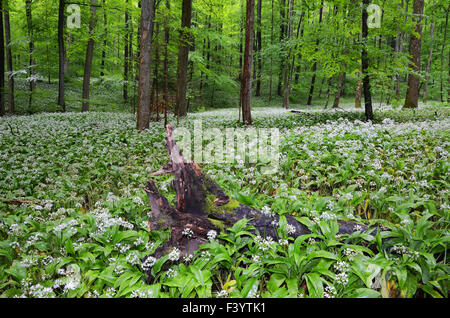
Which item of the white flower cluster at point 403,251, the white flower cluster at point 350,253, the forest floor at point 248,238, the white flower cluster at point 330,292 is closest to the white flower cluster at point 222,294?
the forest floor at point 248,238

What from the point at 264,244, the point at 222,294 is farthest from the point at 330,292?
the point at 222,294

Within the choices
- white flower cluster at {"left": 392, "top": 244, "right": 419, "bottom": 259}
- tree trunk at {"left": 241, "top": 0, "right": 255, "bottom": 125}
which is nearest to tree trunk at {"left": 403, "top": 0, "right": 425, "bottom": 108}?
tree trunk at {"left": 241, "top": 0, "right": 255, "bottom": 125}

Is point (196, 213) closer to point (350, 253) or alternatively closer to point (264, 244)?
point (264, 244)

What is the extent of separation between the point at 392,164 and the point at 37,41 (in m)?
21.7

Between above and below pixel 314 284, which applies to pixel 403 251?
above

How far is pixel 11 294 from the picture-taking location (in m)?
2.49

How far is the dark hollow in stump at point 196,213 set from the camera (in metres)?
3.22

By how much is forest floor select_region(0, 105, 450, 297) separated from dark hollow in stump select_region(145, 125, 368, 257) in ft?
0.47

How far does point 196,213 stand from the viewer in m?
3.59

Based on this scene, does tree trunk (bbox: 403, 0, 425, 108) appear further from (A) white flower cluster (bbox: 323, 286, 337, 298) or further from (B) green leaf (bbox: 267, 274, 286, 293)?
(B) green leaf (bbox: 267, 274, 286, 293)

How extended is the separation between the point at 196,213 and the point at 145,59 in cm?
808

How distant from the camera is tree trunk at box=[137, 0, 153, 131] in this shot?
9523 millimetres

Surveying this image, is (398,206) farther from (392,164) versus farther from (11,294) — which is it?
(11,294)
